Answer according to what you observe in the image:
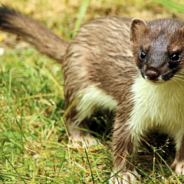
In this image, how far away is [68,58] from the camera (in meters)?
5.16

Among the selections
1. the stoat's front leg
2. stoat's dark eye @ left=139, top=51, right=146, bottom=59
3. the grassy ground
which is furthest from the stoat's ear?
the stoat's front leg

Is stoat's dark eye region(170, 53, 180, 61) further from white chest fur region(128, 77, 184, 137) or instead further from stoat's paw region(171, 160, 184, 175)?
stoat's paw region(171, 160, 184, 175)

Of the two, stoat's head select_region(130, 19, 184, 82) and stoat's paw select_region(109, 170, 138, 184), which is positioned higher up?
stoat's head select_region(130, 19, 184, 82)

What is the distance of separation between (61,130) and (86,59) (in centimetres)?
83

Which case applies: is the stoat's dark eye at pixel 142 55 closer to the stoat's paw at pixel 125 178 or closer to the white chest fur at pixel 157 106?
the white chest fur at pixel 157 106

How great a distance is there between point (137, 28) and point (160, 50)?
51 centimetres

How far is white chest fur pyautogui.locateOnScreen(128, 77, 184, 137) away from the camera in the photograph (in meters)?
4.00

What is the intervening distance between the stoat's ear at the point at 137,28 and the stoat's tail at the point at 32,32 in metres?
1.49

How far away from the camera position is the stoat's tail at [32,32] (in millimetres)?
5281

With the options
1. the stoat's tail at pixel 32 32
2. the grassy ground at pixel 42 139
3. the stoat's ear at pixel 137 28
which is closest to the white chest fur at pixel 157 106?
the grassy ground at pixel 42 139

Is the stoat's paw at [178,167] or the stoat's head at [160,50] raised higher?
the stoat's head at [160,50]

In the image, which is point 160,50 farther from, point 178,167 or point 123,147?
point 178,167

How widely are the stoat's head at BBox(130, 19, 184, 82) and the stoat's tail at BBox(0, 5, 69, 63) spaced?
5.25 feet

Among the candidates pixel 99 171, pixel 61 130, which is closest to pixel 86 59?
pixel 61 130
